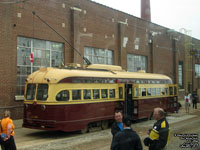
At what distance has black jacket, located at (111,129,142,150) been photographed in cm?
461

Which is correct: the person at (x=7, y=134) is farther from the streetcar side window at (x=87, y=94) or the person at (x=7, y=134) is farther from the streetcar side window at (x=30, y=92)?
the streetcar side window at (x=87, y=94)

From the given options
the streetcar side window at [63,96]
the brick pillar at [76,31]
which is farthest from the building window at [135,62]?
the streetcar side window at [63,96]

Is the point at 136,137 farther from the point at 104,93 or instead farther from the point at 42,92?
the point at 104,93

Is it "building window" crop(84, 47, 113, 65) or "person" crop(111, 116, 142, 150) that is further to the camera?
"building window" crop(84, 47, 113, 65)

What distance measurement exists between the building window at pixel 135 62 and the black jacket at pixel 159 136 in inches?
1008

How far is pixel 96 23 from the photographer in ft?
84.7

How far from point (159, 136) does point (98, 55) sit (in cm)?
2165

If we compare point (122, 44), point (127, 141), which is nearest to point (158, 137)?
point (127, 141)

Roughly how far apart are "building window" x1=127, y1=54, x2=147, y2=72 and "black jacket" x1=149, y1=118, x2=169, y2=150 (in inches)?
1008

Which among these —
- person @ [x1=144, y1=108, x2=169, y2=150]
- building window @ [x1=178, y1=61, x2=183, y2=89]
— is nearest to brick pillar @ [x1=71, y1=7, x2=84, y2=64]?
person @ [x1=144, y1=108, x2=169, y2=150]

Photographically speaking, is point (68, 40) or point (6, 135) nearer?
point (6, 135)

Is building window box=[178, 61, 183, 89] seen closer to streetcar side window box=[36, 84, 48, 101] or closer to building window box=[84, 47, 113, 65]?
building window box=[84, 47, 113, 65]

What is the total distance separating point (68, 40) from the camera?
22.6 meters

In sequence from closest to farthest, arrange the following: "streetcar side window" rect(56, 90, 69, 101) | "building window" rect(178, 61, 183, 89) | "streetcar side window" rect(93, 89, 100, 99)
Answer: "streetcar side window" rect(56, 90, 69, 101) → "streetcar side window" rect(93, 89, 100, 99) → "building window" rect(178, 61, 183, 89)
